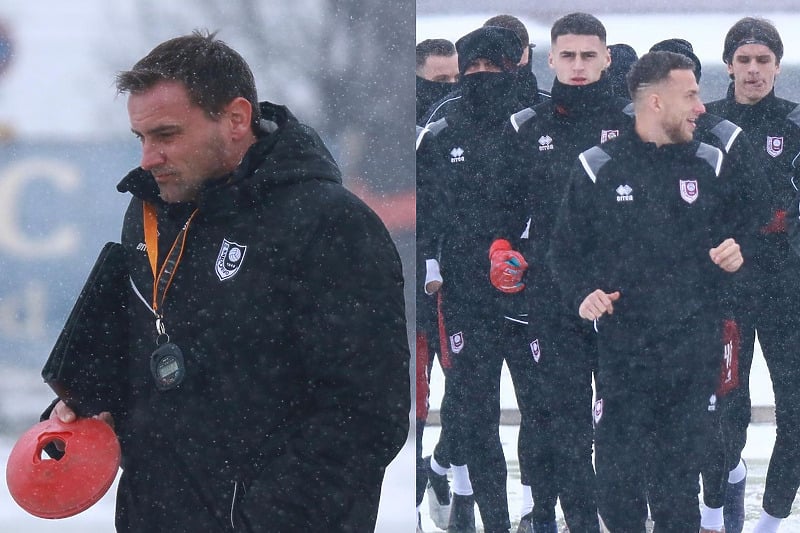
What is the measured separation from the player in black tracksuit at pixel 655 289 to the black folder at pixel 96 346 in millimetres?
2266

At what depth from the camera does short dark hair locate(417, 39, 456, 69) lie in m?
3.90

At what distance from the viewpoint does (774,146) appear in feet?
13.2

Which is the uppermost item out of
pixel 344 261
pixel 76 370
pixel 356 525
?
pixel 344 261

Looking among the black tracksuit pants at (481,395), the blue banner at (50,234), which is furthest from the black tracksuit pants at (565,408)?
the blue banner at (50,234)

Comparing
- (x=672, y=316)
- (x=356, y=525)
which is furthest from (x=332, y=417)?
(x=672, y=316)

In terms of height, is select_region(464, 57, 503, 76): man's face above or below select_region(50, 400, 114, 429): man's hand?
above

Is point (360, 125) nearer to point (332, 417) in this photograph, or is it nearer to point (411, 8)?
point (411, 8)

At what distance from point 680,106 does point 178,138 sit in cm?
252

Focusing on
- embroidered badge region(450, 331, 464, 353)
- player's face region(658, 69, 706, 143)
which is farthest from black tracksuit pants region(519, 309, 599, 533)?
player's face region(658, 69, 706, 143)

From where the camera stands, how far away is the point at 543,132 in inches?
162

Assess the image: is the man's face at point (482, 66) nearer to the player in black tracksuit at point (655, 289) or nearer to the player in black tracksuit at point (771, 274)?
the player in black tracksuit at point (655, 289)

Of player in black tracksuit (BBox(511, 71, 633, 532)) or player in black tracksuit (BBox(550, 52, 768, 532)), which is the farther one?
player in black tracksuit (BBox(511, 71, 633, 532))

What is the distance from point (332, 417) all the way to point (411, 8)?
7.55 feet

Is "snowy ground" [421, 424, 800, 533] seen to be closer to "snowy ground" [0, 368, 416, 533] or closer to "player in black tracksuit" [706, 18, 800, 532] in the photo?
"player in black tracksuit" [706, 18, 800, 532]
